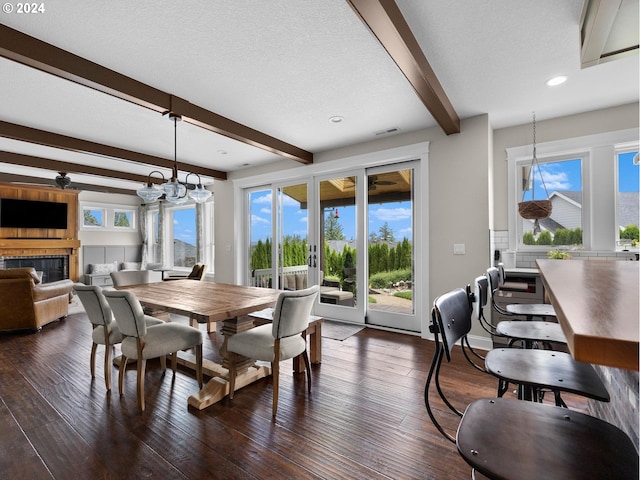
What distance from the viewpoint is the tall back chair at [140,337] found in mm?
2305

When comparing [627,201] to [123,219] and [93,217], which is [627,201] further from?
[93,217]

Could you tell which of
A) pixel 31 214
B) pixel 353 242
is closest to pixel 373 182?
pixel 353 242

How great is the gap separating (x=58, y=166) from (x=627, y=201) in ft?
24.7

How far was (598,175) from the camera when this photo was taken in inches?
134

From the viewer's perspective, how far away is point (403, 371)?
116 inches

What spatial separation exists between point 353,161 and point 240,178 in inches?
93.8

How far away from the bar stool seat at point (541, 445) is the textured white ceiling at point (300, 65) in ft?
6.94

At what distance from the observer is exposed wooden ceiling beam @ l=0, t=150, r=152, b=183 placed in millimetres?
4723

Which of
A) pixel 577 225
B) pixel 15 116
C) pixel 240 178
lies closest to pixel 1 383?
pixel 15 116

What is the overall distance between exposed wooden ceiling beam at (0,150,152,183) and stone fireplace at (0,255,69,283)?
369 cm

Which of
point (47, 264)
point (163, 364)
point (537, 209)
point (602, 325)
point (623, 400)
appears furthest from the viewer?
point (47, 264)

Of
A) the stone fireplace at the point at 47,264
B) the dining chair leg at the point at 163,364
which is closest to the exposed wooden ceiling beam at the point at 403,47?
the dining chair leg at the point at 163,364

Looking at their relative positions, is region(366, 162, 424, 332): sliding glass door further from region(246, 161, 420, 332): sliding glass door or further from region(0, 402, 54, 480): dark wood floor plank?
region(0, 402, 54, 480): dark wood floor plank

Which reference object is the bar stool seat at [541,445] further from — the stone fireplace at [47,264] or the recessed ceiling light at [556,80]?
the stone fireplace at [47,264]
